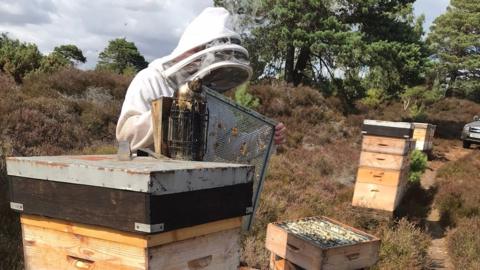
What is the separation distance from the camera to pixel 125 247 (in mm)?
1282

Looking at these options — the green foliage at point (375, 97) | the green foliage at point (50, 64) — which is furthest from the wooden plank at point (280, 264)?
the green foliage at point (375, 97)

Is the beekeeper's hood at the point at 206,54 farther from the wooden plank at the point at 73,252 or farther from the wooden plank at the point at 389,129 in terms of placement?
the wooden plank at the point at 389,129

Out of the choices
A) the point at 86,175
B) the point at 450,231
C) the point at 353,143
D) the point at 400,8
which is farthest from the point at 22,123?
the point at 400,8

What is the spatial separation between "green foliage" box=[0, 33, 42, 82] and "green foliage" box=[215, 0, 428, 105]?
5.98 metres

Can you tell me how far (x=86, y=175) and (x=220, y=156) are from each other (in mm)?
968

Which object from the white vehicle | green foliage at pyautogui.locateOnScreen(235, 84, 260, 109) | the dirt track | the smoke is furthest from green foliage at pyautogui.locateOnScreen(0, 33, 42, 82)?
the white vehicle

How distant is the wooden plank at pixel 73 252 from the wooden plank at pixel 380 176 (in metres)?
5.29

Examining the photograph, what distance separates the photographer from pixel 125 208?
48.8 inches

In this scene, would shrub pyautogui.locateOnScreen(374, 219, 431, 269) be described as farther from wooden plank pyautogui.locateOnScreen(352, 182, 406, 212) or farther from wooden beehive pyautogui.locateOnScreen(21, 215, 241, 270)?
wooden beehive pyautogui.locateOnScreen(21, 215, 241, 270)

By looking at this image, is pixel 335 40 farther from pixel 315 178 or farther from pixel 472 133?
pixel 315 178

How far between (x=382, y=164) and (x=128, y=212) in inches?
213

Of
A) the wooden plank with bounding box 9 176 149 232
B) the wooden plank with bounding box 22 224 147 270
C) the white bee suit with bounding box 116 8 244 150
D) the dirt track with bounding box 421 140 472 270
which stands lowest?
the dirt track with bounding box 421 140 472 270

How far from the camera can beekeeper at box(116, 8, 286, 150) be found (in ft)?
7.12

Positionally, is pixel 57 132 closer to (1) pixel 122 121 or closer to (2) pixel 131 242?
(1) pixel 122 121
